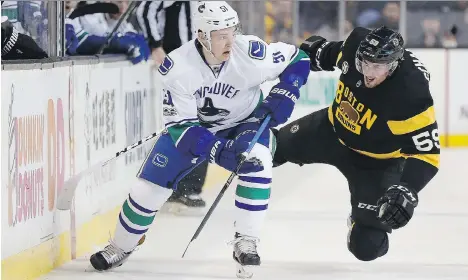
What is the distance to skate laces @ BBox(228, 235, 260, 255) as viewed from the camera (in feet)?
12.4

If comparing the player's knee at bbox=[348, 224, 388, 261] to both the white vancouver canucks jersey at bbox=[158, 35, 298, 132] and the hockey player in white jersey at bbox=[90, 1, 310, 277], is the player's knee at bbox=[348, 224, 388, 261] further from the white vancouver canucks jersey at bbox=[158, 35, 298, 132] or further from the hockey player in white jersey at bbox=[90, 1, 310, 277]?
the white vancouver canucks jersey at bbox=[158, 35, 298, 132]

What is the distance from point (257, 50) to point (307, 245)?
1.12 meters

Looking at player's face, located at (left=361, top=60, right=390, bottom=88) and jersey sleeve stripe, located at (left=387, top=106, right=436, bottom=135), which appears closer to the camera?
player's face, located at (left=361, top=60, right=390, bottom=88)

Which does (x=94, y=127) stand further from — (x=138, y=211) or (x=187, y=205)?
(x=187, y=205)

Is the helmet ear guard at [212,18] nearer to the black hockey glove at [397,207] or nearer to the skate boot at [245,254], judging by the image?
the skate boot at [245,254]

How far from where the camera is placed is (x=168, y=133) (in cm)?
397

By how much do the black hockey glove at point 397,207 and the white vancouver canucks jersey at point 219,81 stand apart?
70cm

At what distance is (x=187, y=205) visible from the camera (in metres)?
5.57

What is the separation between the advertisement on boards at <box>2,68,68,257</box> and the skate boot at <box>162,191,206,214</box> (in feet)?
4.63

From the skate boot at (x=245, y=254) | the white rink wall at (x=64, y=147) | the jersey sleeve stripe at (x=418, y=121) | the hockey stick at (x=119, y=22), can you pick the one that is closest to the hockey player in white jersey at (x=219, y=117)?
the skate boot at (x=245, y=254)

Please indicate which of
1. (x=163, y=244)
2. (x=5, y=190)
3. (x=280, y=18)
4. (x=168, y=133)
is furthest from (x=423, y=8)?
(x=5, y=190)

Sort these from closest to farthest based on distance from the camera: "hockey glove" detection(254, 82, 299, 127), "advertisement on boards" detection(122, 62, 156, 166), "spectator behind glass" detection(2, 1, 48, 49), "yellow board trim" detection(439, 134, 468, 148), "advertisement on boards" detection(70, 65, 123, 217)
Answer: "hockey glove" detection(254, 82, 299, 127) < "advertisement on boards" detection(70, 65, 123, 217) < "spectator behind glass" detection(2, 1, 48, 49) < "advertisement on boards" detection(122, 62, 156, 166) < "yellow board trim" detection(439, 134, 468, 148)

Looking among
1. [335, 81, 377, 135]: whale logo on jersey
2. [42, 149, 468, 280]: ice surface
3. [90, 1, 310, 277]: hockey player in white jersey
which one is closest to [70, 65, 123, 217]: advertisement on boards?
[42, 149, 468, 280]: ice surface

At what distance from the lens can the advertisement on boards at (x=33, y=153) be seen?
11.9ft
